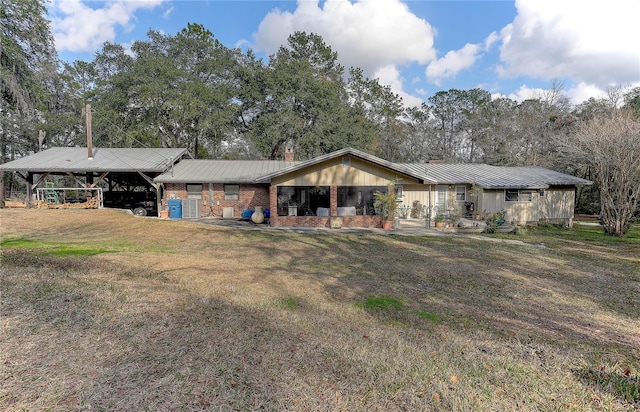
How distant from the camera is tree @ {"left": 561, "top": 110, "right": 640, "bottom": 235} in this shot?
1345cm

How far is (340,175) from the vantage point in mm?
15547

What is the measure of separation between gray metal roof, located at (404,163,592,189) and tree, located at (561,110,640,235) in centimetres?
339

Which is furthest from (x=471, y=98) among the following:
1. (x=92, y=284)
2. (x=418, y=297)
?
(x=92, y=284)

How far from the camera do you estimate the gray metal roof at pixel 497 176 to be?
18.1m

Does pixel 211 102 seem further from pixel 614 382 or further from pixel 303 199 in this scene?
pixel 614 382

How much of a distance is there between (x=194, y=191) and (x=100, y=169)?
5698mm

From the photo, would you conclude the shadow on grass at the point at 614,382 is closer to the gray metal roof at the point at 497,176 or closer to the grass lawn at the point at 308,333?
the grass lawn at the point at 308,333

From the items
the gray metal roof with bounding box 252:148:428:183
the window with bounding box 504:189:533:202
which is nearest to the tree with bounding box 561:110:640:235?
the window with bounding box 504:189:533:202

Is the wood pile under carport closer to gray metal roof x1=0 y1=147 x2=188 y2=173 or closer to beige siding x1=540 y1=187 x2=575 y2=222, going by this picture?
gray metal roof x1=0 y1=147 x2=188 y2=173

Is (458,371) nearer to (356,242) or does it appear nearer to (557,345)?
(557,345)

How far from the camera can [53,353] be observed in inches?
126

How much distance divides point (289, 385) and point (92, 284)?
4.29 m

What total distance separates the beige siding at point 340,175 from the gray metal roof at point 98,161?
914cm

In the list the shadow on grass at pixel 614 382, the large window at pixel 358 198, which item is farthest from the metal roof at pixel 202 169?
the shadow on grass at pixel 614 382
